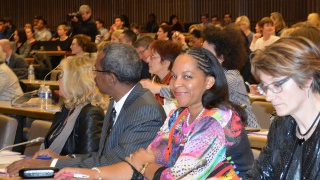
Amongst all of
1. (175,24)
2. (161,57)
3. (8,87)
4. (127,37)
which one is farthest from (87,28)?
(161,57)

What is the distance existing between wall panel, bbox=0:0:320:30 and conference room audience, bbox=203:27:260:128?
367 inches

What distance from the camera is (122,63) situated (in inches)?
151

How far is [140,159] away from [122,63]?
0.80 meters

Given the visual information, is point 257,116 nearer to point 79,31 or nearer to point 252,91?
point 252,91

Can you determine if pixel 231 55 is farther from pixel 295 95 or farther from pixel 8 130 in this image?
pixel 295 95

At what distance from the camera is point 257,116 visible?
17.9 ft

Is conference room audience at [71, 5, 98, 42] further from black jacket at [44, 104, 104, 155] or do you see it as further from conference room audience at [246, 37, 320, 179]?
conference room audience at [246, 37, 320, 179]

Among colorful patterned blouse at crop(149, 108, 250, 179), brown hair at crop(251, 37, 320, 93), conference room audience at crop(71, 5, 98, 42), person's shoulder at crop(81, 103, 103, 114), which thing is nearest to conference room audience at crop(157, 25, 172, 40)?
conference room audience at crop(71, 5, 98, 42)

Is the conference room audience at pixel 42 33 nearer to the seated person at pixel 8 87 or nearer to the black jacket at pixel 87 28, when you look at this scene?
the black jacket at pixel 87 28

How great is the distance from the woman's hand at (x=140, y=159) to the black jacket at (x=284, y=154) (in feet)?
2.01

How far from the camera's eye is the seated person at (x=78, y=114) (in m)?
4.10

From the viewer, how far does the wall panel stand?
15.1m

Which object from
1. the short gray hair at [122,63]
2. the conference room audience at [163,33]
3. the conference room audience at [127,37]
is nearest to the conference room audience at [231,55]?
the short gray hair at [122,63]

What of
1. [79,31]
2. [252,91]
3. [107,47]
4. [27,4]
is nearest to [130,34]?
[252,91]
